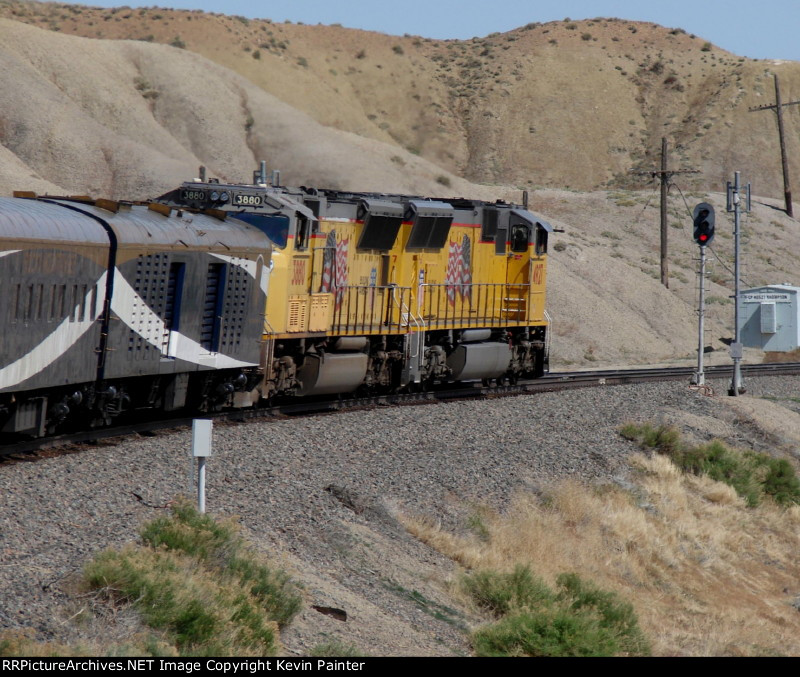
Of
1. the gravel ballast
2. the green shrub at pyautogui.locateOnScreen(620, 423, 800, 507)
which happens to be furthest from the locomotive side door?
the green shrub at pyautogui.locateOnScreen(620, 423, 800, 507)

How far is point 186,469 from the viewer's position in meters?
13.7

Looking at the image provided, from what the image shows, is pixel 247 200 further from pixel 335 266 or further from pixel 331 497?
pixel 331 497

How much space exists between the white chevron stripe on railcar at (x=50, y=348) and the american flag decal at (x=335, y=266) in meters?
6.39

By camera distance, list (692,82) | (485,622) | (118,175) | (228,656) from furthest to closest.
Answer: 1. (692,82)
2. (118,175)
3. (485,622)
4. (228,656)

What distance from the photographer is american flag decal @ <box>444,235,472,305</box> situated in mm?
24469

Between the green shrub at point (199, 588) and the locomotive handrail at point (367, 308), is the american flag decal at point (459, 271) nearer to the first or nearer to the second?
the locomotive handrail at point (367, 308)

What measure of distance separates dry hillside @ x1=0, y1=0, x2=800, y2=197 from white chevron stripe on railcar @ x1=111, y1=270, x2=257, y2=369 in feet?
252

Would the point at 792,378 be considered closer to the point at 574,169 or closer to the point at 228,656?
the point at 228,656

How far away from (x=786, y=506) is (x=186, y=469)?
1184cm

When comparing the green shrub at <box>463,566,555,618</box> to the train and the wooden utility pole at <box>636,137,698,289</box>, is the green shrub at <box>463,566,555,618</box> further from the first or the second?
the wooden utility pole at <box>636,137,698,289</box>

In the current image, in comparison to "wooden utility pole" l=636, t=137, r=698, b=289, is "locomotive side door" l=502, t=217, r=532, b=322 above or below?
below

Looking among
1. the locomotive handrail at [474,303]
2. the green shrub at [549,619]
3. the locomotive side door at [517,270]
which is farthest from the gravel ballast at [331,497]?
the locomotive side door at [517,270]

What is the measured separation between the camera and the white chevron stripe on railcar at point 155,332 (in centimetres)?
1542

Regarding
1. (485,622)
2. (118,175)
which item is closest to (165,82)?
(118,175)
